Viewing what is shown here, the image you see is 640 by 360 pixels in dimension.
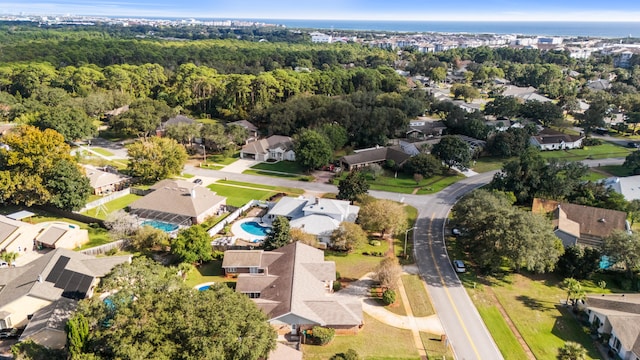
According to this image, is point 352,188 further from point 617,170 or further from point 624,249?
point 617,170

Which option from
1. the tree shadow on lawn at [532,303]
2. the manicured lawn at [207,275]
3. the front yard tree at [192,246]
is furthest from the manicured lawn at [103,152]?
the tree shadow on lawn at [532,303]

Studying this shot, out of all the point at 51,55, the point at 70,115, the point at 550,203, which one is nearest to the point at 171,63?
the point at 51,55

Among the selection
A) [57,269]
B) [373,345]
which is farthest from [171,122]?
[373,345]

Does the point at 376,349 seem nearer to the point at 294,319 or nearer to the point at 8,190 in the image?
the point at 294,319

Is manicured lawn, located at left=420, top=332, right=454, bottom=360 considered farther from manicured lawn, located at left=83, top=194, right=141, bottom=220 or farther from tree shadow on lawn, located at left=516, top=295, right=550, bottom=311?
manicured lawn, located at left=83, top=194, right=141, bottom=220

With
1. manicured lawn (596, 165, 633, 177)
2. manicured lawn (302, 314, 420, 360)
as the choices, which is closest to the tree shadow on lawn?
manicured lawn (302, 314, 420, 360)
